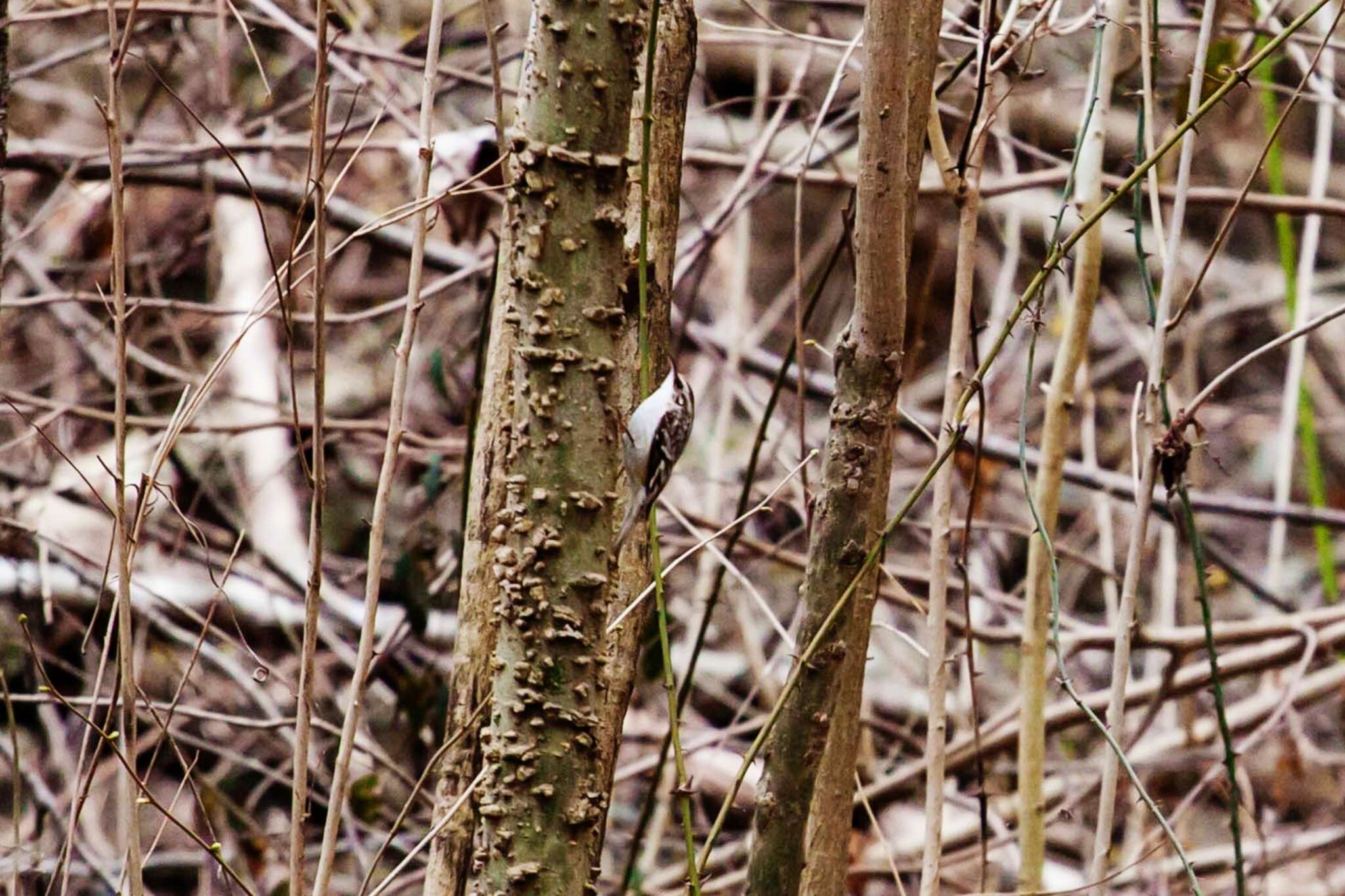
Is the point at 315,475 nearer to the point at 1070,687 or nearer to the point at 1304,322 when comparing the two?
the point at 1070,687

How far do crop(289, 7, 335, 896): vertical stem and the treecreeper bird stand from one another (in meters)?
0.24

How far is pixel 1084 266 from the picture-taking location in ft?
5.15

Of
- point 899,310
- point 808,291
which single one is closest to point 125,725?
point 899,310

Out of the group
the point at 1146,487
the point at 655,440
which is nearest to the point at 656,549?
the point at 655,440

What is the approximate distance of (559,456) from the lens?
1.08 meters

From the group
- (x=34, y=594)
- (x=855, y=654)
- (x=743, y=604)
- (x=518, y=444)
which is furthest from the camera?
(x=743, y=604)

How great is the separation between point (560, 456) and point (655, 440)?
4.4 inches

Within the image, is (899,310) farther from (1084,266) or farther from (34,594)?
(34,594)

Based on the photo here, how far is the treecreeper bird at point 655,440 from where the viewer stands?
1.01 metres

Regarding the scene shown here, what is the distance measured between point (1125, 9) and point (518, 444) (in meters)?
1.02

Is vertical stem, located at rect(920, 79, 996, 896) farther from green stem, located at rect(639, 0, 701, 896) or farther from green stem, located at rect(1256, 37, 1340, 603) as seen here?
green stem, located at rect(1256, 37, 1340, 603)

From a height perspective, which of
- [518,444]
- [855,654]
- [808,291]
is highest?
[808,291]

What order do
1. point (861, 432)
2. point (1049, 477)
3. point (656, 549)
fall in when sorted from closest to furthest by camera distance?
point (656, 549)
point (861, 432)
point (1049, 477)

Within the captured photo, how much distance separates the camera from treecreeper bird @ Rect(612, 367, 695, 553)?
1.01m
